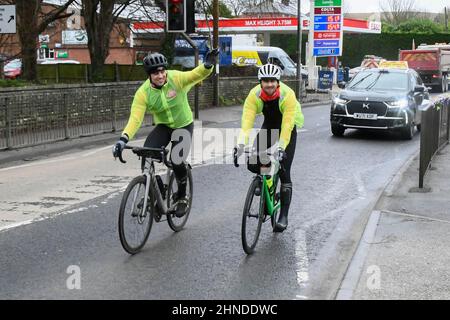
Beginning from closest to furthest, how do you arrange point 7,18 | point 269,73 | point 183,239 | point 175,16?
point 269,73 → point 183,239 → point 7,18 → point 175,16

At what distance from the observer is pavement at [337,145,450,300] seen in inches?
201

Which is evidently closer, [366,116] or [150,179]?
[150,179]

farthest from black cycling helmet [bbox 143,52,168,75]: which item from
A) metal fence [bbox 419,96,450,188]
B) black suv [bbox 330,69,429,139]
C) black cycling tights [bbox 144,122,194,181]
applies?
black suv [bbox 330,69,429,139]

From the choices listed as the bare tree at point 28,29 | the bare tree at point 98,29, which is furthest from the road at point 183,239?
the bare tree at point 98,29

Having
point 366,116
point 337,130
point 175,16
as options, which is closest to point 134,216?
point 366,116

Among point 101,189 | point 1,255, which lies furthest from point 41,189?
point 1,255

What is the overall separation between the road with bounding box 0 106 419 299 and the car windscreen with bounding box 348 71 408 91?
17.7 ft

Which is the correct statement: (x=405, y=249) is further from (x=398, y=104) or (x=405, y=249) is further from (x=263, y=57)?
(x=263, y=57)

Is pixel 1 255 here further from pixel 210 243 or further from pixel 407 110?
pixel 407 110

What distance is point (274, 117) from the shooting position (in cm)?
666

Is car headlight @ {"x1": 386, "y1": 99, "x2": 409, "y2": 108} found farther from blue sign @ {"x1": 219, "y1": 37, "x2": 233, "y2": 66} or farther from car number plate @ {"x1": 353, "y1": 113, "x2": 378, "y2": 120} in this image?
blue sign @ {"x1": 219, "y1": 37, "x2": 233, "y2": 66}

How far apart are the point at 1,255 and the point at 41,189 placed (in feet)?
11.0

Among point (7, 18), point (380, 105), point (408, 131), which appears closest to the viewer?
point (7, 18)

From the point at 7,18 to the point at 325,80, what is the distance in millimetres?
23455
